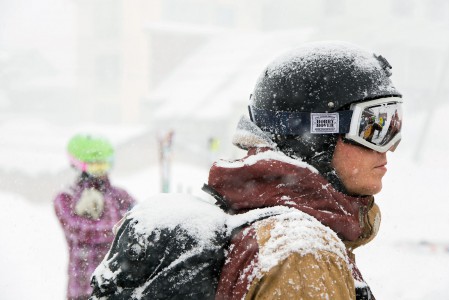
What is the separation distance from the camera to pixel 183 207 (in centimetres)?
143

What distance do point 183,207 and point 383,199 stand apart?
17.0 meters

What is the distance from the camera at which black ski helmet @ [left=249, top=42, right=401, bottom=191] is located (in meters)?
1.64

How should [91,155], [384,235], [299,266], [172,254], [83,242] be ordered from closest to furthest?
[299,266] < [172,254] < [83,242] < [91,155] < [384,235]

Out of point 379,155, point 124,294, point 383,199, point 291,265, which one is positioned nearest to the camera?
point 291,265

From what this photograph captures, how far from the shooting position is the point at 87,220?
3617 millimetres

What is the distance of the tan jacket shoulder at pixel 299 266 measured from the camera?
1155 mm

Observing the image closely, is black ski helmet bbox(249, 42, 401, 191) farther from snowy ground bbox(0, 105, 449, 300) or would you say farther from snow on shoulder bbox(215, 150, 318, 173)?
snowy ground bbox(0, 105, 449, 300)

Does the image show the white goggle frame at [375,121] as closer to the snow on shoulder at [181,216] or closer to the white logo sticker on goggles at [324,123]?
the white logo sticker on goggles at [324,123]

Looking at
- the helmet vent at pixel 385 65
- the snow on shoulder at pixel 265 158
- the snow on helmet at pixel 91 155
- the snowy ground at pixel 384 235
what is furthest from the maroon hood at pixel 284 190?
the snowy ground at pixel 384 235

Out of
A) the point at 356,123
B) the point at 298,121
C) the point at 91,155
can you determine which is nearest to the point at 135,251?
the point at 298,121

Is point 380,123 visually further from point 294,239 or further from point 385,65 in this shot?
point 294,239

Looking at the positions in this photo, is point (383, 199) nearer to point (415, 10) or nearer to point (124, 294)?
A: point (124, 294)

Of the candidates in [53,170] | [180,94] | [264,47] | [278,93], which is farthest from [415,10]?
[278,93]

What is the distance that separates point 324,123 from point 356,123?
10cm
